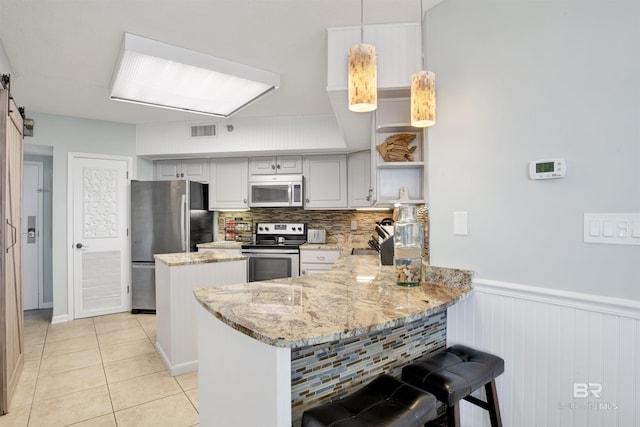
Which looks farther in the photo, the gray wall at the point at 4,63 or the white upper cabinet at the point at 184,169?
the white upper cabinet at the point at 184,169

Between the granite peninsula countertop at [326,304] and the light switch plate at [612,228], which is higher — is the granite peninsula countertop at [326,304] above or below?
below

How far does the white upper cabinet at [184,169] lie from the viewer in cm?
454

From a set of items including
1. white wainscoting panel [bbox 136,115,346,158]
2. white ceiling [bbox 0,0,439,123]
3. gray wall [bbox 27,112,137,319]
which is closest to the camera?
white ceiling [bbox 0,0,439,123]

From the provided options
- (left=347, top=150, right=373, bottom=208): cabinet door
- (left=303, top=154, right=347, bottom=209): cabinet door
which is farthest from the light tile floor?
(left=347, top=150, right=373, bottom=208): cabinet door

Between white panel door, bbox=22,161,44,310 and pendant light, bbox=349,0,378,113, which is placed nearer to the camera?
pendant light, bbox=349,0,378,113

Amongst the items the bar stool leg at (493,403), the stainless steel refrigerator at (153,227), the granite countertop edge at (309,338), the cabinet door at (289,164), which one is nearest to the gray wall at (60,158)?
the stainless steel refrigerator at (153,227)

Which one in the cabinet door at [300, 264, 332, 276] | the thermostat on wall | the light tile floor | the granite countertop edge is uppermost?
the thermostat on wall

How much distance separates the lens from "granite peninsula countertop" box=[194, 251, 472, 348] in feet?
3.29

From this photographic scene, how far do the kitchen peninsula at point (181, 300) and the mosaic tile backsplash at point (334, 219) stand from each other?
1.92 meters

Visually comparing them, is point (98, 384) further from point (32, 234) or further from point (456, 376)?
point (32, 234)

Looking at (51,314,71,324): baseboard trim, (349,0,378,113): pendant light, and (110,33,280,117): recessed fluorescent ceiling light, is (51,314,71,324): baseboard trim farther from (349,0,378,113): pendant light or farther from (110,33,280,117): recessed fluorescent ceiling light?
(349,0,378,113): pendant light

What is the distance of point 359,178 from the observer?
4.10 m

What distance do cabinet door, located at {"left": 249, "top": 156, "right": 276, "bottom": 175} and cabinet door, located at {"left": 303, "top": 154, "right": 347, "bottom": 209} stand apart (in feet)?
1.48

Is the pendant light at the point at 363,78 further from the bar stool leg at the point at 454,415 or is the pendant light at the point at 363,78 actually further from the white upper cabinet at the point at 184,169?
the white upper cabinet at the point at 184,169
